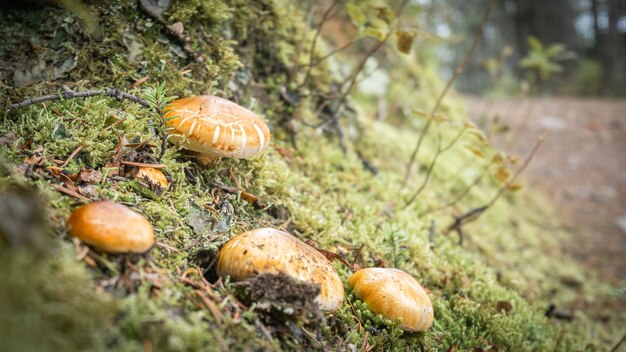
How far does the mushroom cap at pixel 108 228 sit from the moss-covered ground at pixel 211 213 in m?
0.07

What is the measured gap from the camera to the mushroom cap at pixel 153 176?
7.40 ft

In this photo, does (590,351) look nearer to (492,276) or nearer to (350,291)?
(492,276)

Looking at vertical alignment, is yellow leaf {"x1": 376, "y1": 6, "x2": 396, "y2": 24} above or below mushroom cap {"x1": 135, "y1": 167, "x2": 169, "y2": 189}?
above

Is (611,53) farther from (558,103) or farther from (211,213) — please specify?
(211,213)

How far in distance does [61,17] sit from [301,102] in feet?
6.62

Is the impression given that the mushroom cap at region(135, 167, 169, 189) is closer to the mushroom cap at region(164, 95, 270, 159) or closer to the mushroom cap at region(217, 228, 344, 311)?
the mushroom cap at region(164, 95, 270, 159)

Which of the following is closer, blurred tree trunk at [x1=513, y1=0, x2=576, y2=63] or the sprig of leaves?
the sprig of leaves

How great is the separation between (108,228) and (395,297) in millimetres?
1472

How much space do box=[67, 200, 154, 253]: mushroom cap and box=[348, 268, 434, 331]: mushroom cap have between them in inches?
48.7

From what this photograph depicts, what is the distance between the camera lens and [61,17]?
8.51 ft

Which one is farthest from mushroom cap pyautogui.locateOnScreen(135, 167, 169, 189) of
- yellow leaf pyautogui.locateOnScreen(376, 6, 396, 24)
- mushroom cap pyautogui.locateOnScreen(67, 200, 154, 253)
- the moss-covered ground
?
yellow leaf pyautogui.locateOnScreen(376, 6, 396, 24)

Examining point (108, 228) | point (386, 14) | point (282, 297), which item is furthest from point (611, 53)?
point (108, 228)

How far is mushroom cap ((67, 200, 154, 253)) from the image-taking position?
1.56 m

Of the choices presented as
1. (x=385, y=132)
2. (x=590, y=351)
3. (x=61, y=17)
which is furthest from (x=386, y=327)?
(x=385, y=132)
